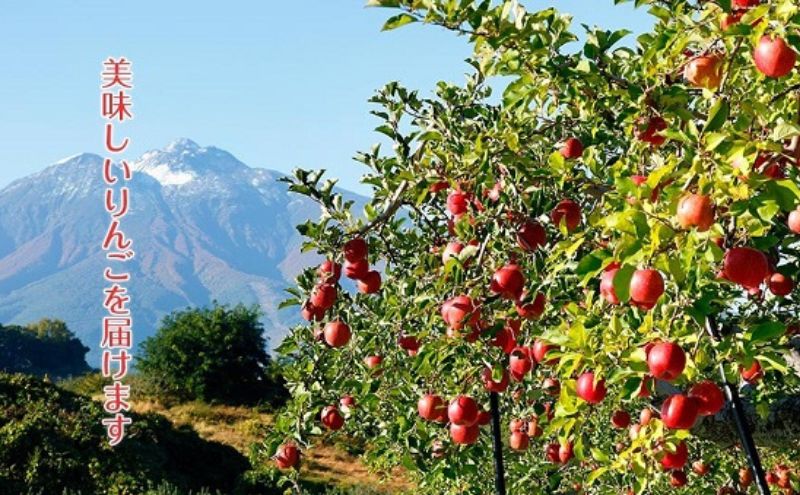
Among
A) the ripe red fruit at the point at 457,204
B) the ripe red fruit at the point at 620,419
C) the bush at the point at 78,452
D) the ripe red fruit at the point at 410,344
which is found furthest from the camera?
the bush at the point at 78,452

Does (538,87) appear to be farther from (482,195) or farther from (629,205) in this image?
(629,205)

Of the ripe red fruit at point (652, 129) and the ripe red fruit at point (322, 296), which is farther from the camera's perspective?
the ripe red fruit at point (322, 296)

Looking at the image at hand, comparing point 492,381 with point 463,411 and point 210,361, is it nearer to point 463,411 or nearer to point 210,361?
point 463,411

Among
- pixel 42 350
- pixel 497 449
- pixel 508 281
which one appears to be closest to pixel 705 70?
pixel 508 281

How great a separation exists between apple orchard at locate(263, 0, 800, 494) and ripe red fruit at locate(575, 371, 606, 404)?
1 centimetres

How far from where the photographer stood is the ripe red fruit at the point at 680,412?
2.67 metres

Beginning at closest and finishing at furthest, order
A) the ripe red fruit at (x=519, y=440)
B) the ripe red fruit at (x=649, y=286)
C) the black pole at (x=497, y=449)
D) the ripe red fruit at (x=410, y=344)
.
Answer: the ripe red fruit at (x=649, y=286), the ripe red fruit at (x=410, y=344), the black pole at (x=497, y=449), the ripe red fruit at (x=519, y=440)

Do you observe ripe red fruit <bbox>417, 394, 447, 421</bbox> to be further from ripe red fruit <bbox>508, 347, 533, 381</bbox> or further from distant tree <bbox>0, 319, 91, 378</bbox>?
distant tree <bbox>0, 319, 91, 378</bbox>

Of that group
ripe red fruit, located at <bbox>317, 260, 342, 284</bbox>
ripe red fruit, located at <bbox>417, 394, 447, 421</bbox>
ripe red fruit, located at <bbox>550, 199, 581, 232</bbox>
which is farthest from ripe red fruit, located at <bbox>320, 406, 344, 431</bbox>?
ripe red fruit, located at <bbox>550, 199, 581, 232</bbox>

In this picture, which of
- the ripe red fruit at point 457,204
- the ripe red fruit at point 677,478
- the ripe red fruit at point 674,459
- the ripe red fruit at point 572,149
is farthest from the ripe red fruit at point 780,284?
the ripe red fruit at point 677,478

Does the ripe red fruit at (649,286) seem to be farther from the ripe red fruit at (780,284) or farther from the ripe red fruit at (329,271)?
the ripe red fruit at (780,284)

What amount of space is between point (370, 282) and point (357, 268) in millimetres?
190

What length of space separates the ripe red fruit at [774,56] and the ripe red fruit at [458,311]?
1448 mm

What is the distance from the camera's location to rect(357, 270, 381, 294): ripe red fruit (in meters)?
3.66
